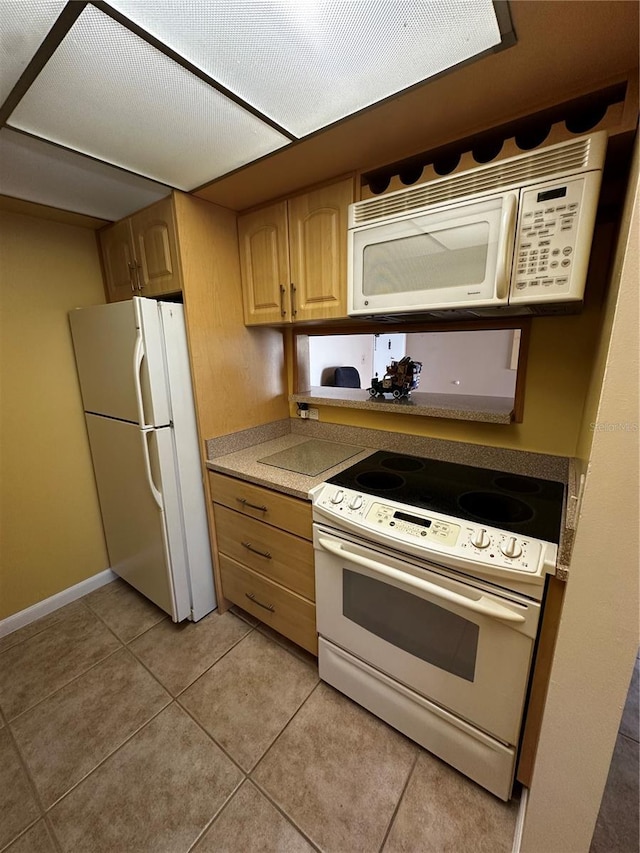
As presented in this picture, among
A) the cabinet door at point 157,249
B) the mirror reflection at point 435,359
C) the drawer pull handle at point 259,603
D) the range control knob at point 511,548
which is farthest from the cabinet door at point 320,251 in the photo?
the mirror reflection at point 435,359

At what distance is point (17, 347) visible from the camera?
5.87ft

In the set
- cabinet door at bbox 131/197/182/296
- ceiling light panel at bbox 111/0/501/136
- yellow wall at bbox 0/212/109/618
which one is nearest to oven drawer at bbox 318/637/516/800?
yellow wall at bbox 0/212/109/618

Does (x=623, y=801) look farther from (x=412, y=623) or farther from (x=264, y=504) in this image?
(x=264, y=504)

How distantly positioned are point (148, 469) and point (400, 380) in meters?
1.32

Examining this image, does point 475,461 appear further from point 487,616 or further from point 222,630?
point 222,630

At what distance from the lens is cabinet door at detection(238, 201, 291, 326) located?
5.38ft

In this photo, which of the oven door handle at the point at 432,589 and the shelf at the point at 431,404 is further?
the shelf at the point at 431,404

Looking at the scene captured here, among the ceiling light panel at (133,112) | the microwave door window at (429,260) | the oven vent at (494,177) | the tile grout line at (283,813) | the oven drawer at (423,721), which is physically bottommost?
the tile grout line at (283,813)

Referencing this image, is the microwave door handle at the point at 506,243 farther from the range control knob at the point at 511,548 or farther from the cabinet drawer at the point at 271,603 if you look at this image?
the cabinet drawer at the point at 271,603

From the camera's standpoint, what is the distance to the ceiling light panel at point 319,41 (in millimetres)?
728

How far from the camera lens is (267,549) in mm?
1633

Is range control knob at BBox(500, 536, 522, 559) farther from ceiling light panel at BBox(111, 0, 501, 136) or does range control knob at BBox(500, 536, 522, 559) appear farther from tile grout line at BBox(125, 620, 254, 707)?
tile grout line at BBox(125, 620, 254, 707)

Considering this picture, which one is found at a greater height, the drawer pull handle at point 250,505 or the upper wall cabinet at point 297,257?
the upper wall cabinet at point 297,257

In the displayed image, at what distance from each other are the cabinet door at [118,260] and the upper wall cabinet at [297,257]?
23.9 inches
